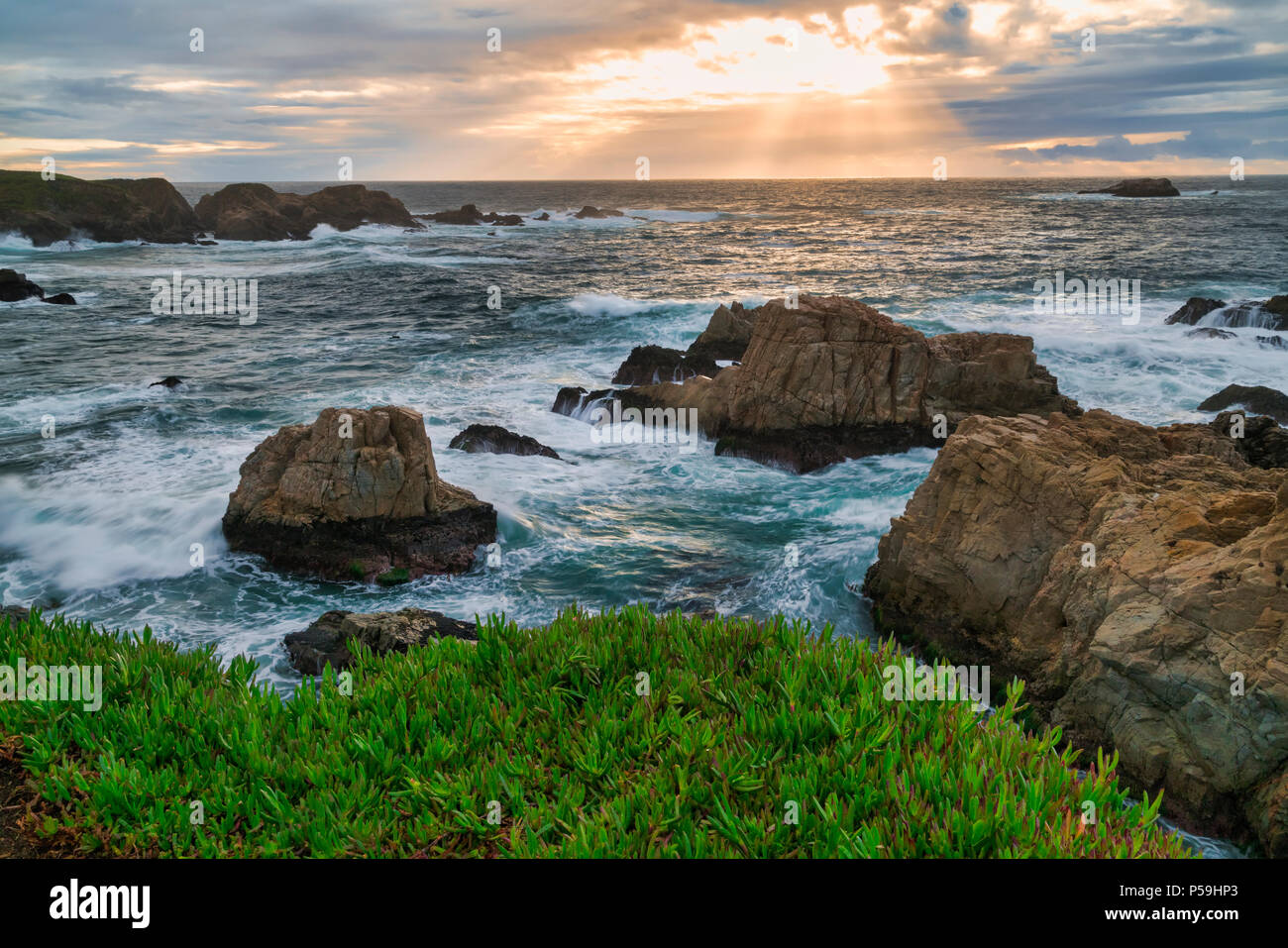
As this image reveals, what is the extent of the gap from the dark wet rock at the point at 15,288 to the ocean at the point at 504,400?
2.82m

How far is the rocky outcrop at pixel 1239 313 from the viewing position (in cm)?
3275

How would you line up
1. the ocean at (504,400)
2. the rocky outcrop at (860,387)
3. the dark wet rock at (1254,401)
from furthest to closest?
1. the dark wet rock at (1254,401)
2. the rocky outcrop at (860,387)
3. the ocean at (504,400)

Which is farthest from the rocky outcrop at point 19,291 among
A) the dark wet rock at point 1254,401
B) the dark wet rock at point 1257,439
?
the dark wet rock at point 1257,439

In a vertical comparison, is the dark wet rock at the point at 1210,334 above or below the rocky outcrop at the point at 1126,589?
above

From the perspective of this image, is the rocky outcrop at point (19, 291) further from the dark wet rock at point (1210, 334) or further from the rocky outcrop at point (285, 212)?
the dark wet rock at point (1210, 334)

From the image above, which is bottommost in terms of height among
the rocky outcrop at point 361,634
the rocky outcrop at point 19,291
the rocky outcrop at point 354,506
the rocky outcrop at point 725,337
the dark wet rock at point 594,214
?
the rocky outcrop at point 361,634

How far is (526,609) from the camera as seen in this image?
1403 cm

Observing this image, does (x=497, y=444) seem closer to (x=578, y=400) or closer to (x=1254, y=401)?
A: (x=578, y=400)

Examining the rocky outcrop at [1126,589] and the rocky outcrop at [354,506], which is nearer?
the rocky outcrop at [1126,589]

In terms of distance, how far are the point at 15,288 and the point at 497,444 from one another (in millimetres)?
41920

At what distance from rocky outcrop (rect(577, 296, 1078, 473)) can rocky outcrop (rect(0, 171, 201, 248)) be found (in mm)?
83432
